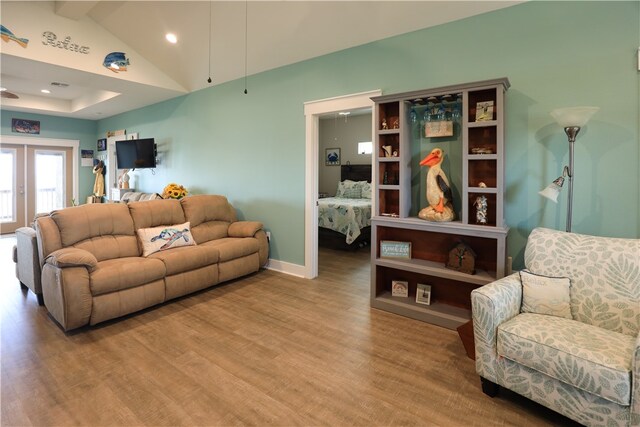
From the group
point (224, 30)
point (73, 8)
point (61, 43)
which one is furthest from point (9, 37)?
point (224, 30)

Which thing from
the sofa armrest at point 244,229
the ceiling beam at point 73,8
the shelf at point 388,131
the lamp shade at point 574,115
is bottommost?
the sofa armrest at point 244,229

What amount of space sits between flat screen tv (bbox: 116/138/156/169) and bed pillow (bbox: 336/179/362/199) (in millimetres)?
3948

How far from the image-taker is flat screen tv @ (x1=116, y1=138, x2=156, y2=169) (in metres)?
6.12

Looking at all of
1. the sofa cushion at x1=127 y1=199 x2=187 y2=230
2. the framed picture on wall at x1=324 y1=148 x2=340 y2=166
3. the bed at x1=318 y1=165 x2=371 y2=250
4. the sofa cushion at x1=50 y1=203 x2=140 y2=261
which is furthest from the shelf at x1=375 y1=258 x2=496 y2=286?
the framed picture on wall at x1=324 y1=148 x2=340 y2=166

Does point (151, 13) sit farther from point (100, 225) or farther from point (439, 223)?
point (439, 223)

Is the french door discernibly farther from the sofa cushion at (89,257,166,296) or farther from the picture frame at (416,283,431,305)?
the picture frame at (416,283,431,305)

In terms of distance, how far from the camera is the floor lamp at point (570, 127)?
7.08 ft

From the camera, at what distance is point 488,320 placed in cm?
184

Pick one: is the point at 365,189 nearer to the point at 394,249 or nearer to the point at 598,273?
the point at 394,249

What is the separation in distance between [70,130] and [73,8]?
5064 mm

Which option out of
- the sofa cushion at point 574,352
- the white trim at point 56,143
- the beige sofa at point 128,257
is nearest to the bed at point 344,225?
the beige sofa at point 128,257

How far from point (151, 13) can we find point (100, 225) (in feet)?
8.69

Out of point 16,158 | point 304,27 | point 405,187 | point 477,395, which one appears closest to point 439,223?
point 405,187

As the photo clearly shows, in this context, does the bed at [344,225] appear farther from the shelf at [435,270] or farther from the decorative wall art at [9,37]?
the decorative wall art at [9,37]
